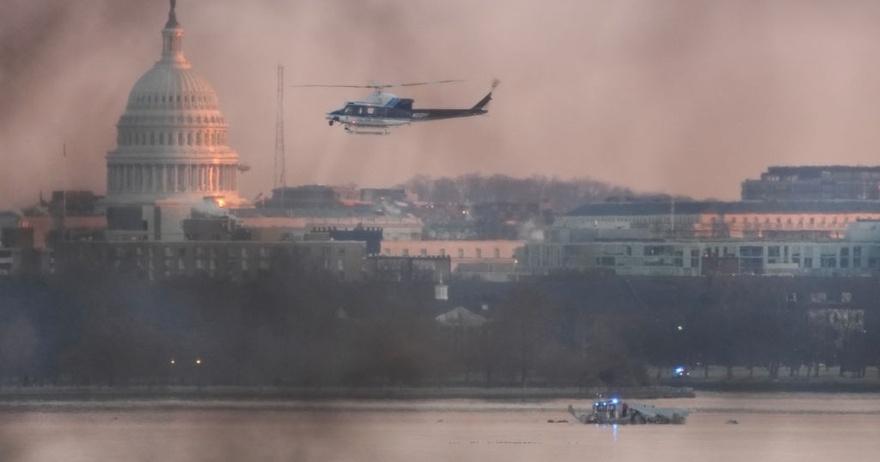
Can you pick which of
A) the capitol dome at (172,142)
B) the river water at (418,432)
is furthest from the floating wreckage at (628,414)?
the capitol dome at (172,142)

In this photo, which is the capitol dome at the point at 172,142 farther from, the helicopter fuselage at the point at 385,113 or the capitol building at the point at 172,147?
the helicopter fuselage at the point at 385,113

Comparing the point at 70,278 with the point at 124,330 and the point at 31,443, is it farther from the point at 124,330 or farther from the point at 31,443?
the point at 31,443

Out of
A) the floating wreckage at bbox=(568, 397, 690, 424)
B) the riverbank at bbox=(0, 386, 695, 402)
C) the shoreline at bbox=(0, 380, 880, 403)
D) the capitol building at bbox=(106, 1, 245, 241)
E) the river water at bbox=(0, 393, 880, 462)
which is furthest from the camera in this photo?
the capitol building at bbox=(106, 1, 245, 241)

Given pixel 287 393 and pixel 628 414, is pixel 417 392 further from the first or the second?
pixel 628 414

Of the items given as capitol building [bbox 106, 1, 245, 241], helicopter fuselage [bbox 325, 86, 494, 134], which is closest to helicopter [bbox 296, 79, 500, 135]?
helicopter fuselage [bbox 325, 86, 494, 134]

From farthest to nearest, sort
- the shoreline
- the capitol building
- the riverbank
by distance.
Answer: the capitol building → the shoreline → the riverbank

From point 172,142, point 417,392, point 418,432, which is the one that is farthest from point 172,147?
point 418,432

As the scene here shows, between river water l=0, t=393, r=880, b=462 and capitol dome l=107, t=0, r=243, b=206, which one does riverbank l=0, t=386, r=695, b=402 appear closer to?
river water l=0, t=393, r=880, b=462

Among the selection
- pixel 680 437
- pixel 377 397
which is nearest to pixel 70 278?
pixel 377 397

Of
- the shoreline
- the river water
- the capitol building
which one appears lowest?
the river water
